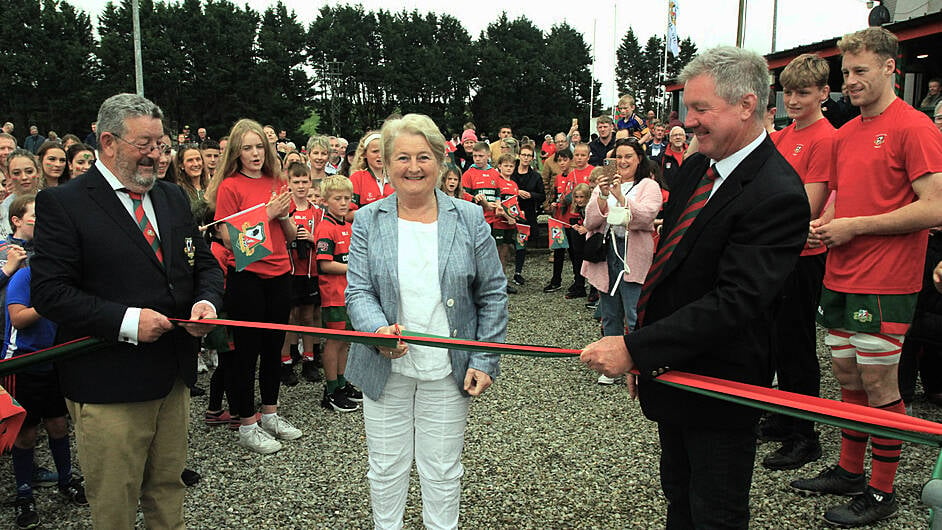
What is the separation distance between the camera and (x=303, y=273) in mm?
6492

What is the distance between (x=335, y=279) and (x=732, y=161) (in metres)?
4.20

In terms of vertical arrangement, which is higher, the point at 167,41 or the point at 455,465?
the point at 167,41

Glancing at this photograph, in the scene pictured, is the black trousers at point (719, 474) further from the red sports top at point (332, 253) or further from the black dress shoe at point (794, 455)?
the red sports top at point (332, 253)

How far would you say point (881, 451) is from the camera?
12.1 feet

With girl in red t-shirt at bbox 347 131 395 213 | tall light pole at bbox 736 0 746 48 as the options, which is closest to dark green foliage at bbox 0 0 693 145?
tall light pole at bbox 736 0 746 48

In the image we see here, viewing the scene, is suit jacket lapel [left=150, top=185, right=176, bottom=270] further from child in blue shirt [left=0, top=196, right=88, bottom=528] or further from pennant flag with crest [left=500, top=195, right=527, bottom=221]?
pennant flag with crest [left=500, top=195, right=527, bottom=221]

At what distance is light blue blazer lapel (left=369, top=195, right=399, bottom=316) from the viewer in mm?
2932

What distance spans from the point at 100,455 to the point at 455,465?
5.14 feet

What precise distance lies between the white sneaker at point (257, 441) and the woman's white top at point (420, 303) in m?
2.44

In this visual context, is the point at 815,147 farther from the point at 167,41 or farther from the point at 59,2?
the point at 59,2

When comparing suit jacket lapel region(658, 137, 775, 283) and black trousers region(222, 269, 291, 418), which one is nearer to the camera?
suit jacket lapel region(658, 137, 775, 283)

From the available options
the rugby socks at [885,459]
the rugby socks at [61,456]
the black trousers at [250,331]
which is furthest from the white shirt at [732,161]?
the rugby socks at [61,456]

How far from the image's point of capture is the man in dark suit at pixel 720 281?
2.26 metres

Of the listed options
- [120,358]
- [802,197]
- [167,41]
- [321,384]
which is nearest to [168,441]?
[120,358]
